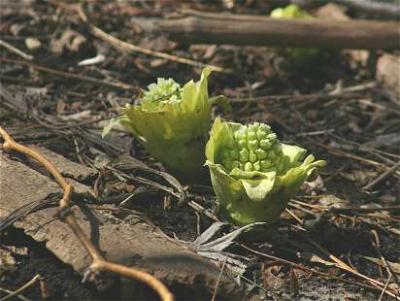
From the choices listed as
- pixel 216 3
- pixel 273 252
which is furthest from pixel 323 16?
pixel 273 252

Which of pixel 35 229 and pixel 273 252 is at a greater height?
pixel 35 229

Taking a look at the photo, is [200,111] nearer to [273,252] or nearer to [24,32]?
[273,252]

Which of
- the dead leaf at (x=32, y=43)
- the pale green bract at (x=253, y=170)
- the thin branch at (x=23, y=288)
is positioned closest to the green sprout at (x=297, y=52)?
the dead leaf at (x=32, y=43)

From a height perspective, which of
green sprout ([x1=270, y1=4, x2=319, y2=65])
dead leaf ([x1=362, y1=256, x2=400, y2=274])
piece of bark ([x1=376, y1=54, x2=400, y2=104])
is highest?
green sprout ([x1=270, y1=4, x2=319, y2=65])

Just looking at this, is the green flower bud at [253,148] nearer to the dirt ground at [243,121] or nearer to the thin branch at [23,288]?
the dirt ground at [243,121]

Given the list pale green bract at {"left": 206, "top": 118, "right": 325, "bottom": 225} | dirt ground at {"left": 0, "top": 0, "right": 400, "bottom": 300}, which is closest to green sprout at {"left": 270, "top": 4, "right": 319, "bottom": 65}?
dirt ground at {"left": 0, "top": 0, "right": 400, "bottom": 300}

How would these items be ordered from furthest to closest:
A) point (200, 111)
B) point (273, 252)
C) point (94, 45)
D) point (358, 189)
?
point (94, 45)
point (358, 189)
point (200, 111)
point (273, 252)

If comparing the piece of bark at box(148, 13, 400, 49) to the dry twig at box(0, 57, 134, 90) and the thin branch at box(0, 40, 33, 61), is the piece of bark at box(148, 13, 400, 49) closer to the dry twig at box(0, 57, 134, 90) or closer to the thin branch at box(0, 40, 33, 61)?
the dry twig at box(0, 57, 134, 90)
